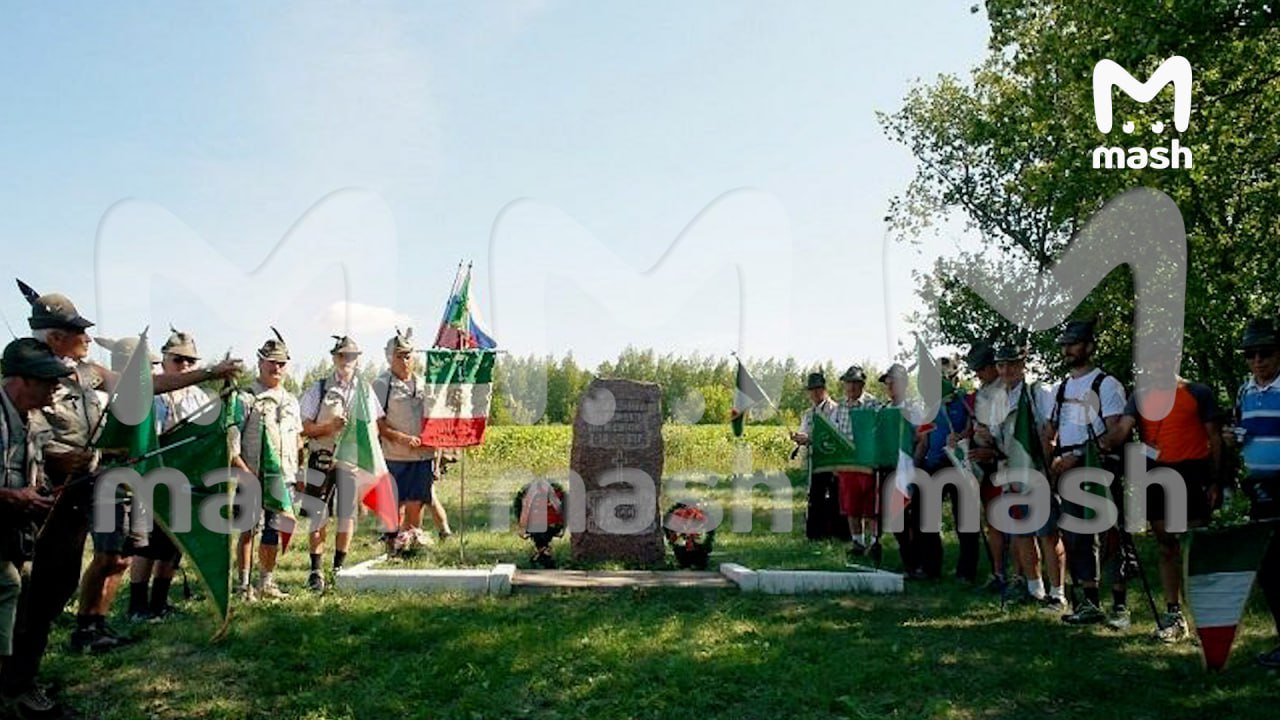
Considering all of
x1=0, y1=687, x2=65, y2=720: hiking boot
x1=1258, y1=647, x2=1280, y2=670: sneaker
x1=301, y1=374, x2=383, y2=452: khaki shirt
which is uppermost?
x1=301, y1=374, x2=383, y2=452: khaki shirt

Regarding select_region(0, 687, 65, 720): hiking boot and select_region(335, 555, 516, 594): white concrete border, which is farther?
select_region(335, 555, 516, 594): white concrete border

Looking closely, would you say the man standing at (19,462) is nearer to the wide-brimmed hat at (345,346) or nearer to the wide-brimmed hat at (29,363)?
the wide-brimmed hat at (29,363)

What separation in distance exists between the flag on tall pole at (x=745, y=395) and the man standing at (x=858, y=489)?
6.25ft

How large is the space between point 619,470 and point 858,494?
285 cm

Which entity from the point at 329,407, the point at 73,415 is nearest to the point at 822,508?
the point at 329,407

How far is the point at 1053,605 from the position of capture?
323 inches

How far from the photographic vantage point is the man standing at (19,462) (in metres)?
4.99

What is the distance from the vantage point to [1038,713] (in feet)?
18.7

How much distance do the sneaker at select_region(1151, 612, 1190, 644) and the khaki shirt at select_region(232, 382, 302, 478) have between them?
6.81m

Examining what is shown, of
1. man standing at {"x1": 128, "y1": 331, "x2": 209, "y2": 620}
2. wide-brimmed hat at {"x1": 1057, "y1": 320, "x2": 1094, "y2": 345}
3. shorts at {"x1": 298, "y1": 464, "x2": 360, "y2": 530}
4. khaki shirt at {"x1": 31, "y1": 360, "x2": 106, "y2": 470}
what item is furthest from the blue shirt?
khaki shirt at {"x1": 31, "y1": 360, "x2": 106, "y2": 470}

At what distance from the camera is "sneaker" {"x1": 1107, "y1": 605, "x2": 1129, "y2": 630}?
7508 mm

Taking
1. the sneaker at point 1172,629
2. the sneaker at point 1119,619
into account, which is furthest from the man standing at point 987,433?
the sneaker at point 1172,629

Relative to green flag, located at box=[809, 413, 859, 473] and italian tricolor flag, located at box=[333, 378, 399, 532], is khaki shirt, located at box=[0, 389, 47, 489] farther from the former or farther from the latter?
green flag, located at box=[809, 413, 859, 473]

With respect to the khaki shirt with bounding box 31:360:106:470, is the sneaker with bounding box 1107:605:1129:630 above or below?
below
